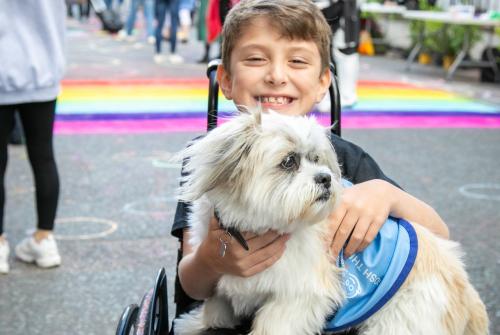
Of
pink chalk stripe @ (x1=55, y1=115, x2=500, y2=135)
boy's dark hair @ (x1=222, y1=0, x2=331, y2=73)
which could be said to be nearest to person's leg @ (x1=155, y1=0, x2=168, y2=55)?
pink chalk stripe @ (x1=55, y1=115, x2=500, y2=135)

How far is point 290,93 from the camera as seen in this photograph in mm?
2455

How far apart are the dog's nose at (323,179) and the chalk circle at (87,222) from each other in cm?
333

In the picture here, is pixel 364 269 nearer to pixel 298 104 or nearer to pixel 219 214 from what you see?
pixel 219 214

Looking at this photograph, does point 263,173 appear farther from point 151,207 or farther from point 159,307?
point 151,207

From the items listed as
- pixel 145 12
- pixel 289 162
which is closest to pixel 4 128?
pixel 289 162

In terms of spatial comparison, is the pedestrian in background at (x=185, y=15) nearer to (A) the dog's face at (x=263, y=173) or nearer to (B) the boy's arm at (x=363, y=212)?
(B) the boy's arm at (x=363, y=212)

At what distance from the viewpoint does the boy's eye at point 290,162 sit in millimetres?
1987

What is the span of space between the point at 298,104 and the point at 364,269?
652 millimetres

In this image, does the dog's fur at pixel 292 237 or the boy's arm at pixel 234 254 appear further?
the boy's arm at pixel 234 254

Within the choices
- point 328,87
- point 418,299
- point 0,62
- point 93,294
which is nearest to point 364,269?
point 418,299

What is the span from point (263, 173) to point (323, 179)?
17 centimetres

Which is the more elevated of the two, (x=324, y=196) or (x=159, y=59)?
(x=324, y=196)

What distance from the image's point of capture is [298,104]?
8.23ft

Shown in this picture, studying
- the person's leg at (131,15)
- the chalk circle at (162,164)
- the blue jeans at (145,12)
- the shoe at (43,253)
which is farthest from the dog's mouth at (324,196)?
the person's leg at (131,15)
